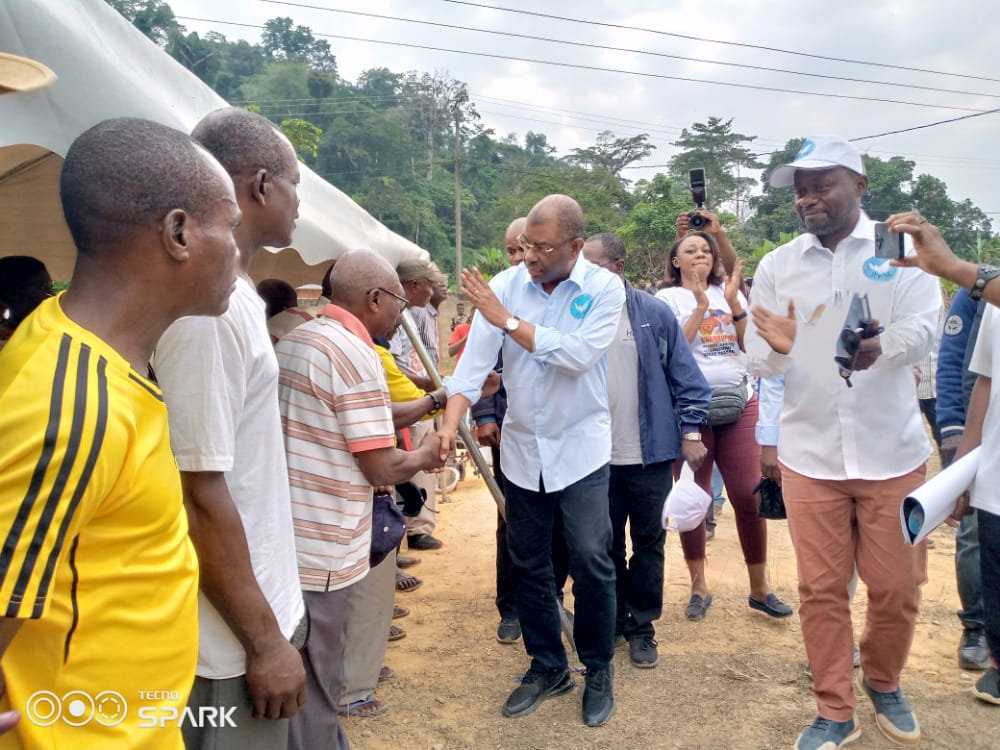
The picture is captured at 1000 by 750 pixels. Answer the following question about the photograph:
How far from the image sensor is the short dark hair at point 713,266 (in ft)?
15.2

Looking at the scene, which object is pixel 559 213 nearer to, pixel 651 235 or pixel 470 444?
pixel 470 444

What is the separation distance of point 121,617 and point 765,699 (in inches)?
123

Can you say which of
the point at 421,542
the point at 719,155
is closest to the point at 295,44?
the point at 719,155

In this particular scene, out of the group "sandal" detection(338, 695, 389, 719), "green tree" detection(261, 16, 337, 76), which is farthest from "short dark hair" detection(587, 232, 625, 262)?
"green tree" detection(261, 16, 337, 76)

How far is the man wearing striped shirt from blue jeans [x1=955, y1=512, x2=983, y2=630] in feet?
10.1

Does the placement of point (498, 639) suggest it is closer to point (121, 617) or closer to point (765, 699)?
point (765, 699)

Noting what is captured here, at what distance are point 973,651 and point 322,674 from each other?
3.25 m

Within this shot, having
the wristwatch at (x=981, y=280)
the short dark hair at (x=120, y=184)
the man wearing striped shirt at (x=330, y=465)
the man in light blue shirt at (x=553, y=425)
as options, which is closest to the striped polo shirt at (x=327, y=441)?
the man wearing striped shirt at (x=330, y=465)

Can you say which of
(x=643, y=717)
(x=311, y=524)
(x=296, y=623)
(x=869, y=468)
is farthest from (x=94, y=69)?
(x=643, y=717)

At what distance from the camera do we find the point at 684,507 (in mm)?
3865

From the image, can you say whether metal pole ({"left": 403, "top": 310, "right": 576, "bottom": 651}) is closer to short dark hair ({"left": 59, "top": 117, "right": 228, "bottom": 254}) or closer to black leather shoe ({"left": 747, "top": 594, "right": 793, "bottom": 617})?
black leather shoe ({"left": 747, "top": 594, "right": 793, "bottom": 617})

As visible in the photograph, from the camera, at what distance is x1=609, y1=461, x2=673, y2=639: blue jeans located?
392cm

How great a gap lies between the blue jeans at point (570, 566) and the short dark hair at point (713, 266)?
1.94m

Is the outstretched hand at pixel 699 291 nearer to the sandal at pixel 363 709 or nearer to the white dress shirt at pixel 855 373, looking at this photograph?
the white dress shirt at pixel 855 373
